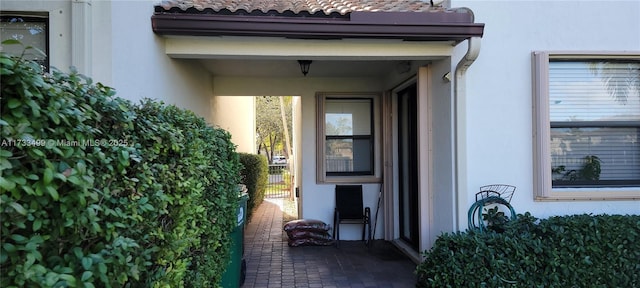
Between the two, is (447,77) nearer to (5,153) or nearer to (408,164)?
(408,164)

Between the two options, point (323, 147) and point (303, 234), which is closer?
point (303, 234)

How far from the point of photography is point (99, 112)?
1.45 metres

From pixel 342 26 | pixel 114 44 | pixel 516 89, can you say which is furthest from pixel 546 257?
pixel 114 44

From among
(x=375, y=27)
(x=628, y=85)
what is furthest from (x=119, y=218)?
(x=628, y=85)

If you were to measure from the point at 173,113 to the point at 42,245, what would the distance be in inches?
48.7

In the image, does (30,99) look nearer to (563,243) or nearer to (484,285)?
(484,285)

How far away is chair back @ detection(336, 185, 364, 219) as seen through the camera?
20.6 ft

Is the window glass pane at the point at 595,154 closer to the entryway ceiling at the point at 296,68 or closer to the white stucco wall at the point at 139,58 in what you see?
the entryway ceiling at the point at 296,68

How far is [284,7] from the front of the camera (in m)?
3.81

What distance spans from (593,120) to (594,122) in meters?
0.03

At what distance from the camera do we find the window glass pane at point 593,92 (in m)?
4.06

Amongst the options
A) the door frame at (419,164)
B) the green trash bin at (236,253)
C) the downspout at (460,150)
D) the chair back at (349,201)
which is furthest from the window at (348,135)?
the green trash bin at (236,253)

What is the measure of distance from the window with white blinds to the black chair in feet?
9.75

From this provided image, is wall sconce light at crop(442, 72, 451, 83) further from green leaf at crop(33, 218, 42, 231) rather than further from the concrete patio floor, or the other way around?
green leaf at crop(33, 218, 42, 231)
